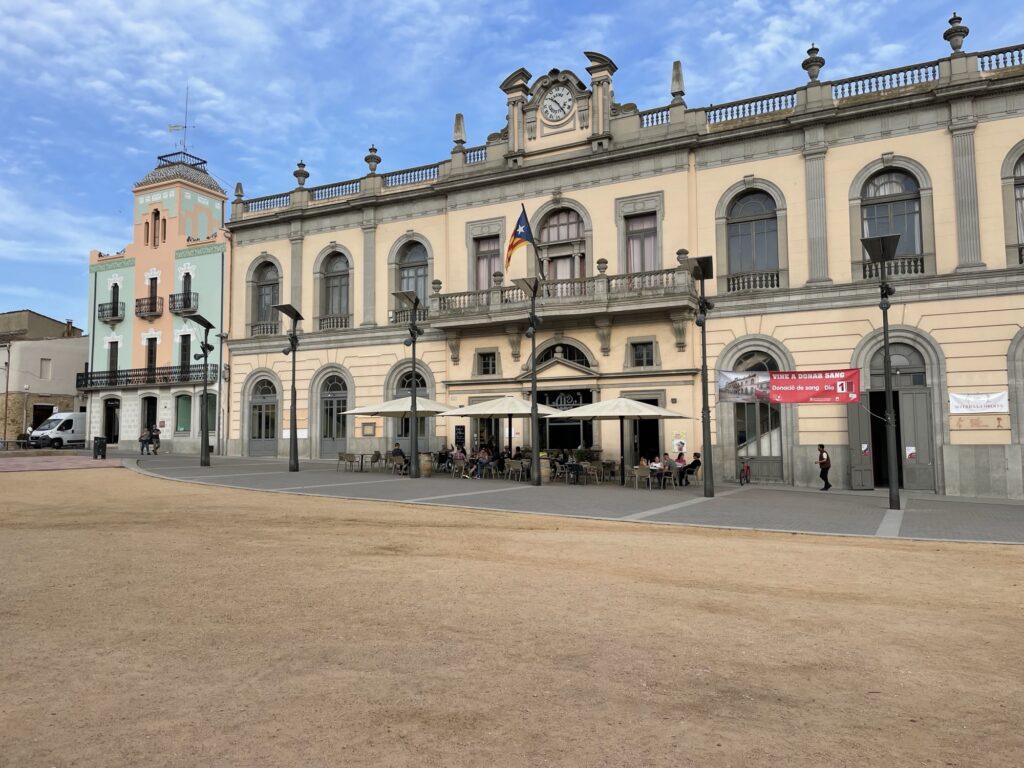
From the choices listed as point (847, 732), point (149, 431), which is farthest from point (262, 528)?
point (149, 431)

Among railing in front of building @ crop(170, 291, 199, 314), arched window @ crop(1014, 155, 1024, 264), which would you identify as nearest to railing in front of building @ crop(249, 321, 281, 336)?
railing in front of building @ crop(170, 291, 199, 314)

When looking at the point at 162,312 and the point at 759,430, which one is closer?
the point at 759,430

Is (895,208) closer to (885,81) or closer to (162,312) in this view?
(885,81)

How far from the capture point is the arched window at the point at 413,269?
2927cm

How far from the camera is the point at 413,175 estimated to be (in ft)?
97.5

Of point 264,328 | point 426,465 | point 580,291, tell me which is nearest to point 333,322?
point 264,328

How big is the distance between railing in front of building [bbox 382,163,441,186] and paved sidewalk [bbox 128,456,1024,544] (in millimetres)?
13345

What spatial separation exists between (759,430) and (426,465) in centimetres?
1077

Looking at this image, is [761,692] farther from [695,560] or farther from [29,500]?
[29,500]

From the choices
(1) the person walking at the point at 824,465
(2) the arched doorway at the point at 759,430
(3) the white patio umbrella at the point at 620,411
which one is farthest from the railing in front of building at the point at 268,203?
(1) the person walking at the point at 824,465

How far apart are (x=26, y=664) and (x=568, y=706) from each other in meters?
3.66

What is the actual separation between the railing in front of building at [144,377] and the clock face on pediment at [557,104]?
1971 centimetres

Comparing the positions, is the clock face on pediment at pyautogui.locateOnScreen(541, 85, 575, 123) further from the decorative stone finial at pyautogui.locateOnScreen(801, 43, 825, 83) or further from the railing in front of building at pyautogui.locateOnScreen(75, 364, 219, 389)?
the railing in front of building at pyautogui.locateOnScreen(75, 364, 219, 389)

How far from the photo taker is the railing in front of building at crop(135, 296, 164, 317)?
36906 mm
